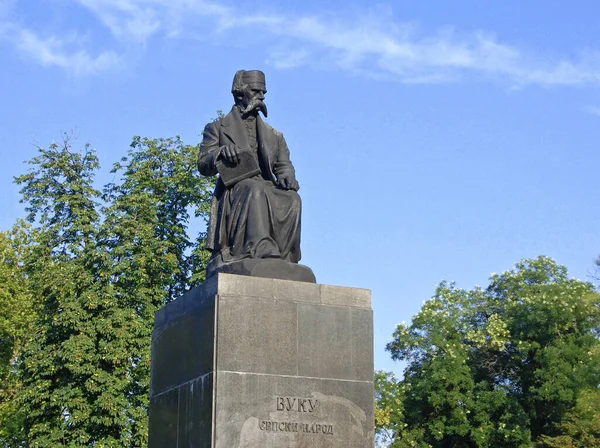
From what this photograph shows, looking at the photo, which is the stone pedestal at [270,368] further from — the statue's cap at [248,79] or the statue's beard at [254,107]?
the statue's cap at [248,79]

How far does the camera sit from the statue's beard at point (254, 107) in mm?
12859

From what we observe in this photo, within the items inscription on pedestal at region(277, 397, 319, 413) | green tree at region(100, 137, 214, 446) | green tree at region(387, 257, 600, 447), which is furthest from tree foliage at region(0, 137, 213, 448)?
inscription on pedestal at region(277, 397, 319, 413)

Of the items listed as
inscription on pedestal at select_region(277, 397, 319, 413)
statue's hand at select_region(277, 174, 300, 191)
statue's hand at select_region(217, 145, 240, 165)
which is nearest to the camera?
inscription on pedestal at select_region(277, 397, 319, 413)

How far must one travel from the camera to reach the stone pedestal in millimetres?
10594

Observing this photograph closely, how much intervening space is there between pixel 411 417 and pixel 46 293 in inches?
737

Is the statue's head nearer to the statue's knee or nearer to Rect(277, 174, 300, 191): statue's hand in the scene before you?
Rect(277, 174, 300, 191): statue's hand

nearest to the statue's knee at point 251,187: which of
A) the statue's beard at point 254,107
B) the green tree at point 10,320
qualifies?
the statue's beard at point 254,107

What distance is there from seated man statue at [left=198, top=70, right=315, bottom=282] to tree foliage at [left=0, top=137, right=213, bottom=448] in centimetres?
1752

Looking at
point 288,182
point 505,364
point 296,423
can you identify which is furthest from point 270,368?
point 505,364

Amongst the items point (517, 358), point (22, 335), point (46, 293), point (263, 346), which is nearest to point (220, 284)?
point (263, 346)

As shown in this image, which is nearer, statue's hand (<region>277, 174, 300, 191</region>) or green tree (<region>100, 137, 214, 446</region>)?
statue's hand (<region>277, 174, 300, 191</region>)

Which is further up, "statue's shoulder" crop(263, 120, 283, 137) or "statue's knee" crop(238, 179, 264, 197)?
"statue's shoulder" crop(263, 120, 283, 137)

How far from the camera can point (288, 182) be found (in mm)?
12570

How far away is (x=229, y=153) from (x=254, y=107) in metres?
0.95
